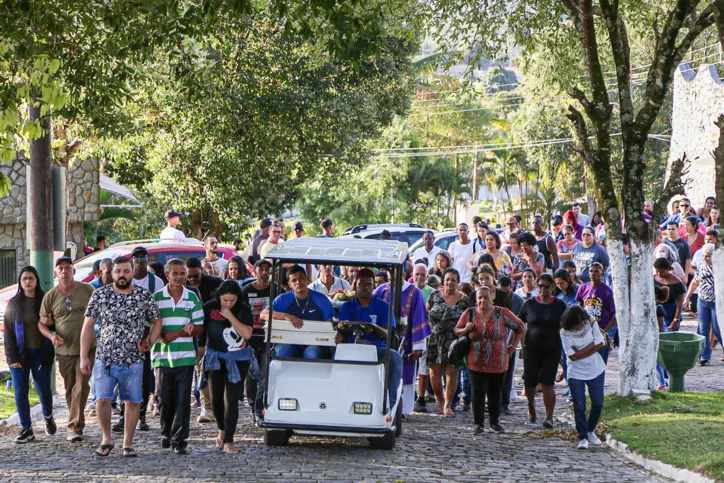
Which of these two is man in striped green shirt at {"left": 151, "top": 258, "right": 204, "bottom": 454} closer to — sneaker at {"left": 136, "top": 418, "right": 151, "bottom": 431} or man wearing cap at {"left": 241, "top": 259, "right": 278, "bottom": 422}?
sneaker at {"left": 136, "top": 418, "right": 151, "bottom": 431}

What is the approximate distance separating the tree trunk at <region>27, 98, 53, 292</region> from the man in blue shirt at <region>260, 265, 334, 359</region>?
4.48 meters

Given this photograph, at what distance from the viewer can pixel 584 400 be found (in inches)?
431

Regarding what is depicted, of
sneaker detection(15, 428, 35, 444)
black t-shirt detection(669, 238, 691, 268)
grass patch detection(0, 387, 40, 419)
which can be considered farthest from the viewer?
black t-shirt detection(669, 238, 691, 268)

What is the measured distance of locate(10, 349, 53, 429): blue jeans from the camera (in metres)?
10.8

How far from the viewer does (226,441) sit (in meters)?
10.2

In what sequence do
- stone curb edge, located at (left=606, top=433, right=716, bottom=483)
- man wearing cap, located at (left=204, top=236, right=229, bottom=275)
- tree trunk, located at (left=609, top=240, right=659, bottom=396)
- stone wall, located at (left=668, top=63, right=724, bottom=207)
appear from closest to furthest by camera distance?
stone curb edge, located at (left=606, top=433, right=716, bottom=483) < tree trunk, located at (left=609, top=240, right=659, bottom=396) < man wearing cap, located at (left=204, top=236, right=229, bottom=275) < stone wall, located at (left=668, top=63, right=724, bottom=207)

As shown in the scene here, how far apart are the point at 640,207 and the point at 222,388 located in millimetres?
5610

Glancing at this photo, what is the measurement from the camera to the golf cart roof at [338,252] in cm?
998

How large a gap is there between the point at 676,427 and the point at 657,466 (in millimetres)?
1285

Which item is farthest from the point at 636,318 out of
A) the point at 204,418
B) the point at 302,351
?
the point at 204,418

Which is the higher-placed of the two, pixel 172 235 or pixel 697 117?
pixel 697 117

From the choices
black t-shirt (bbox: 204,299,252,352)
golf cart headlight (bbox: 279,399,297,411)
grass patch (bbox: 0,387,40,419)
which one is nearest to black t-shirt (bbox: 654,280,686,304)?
golf cart headlight (bbox: 279,399,297,411)

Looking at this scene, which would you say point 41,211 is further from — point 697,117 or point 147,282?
point 697,117

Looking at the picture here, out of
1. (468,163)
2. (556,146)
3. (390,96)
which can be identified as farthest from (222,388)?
(468,163)
